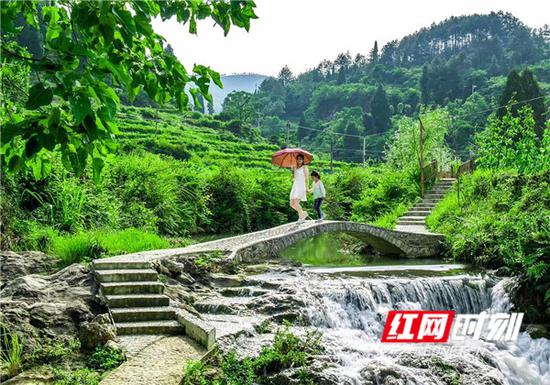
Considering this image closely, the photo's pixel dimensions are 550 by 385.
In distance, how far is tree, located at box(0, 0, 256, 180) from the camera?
1831mm

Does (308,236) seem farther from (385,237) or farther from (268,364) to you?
(268,364)

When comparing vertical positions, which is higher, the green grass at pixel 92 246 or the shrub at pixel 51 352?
the green grass at pixel 92 246

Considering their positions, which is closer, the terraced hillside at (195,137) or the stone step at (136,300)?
the stone step at (136,300)

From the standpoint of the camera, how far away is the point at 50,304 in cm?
571

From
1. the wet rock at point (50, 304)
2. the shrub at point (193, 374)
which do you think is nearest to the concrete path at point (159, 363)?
the shrub at point (193, 374)

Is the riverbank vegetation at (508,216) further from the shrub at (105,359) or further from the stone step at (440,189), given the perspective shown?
the shrub at (105,359)

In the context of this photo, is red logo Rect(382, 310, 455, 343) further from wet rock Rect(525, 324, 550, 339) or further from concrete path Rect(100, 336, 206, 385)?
concrete path Rect(100, 336, 206, 385)

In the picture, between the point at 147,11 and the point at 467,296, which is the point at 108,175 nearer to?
the point at 467,296

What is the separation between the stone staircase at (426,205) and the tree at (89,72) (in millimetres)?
15239

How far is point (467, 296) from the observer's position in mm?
9438

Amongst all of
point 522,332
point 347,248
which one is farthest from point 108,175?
point 522,332

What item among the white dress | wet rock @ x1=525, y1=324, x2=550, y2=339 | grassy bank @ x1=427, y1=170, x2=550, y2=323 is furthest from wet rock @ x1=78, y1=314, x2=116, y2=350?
the white dress

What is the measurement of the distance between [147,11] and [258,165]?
41.7 m

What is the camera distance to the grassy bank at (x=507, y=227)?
27.3 ft
